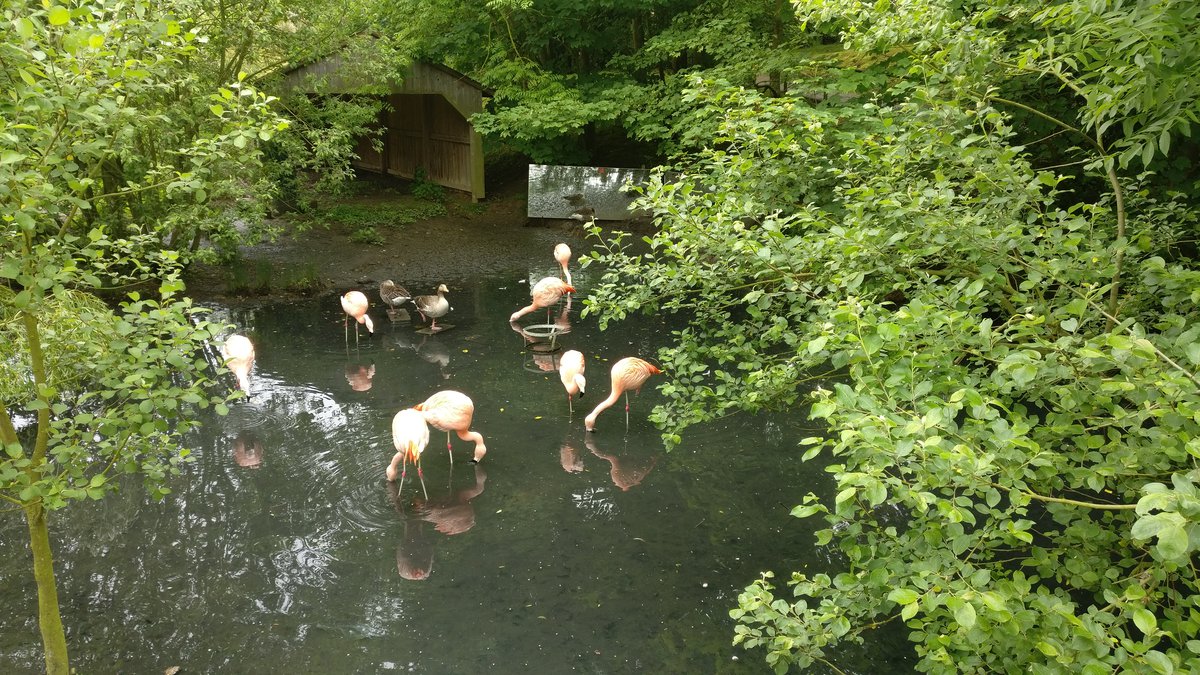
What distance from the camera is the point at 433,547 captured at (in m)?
5.12

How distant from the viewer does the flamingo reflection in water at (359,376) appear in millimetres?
7716

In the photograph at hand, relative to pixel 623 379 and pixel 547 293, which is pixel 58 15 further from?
pixel 547 293

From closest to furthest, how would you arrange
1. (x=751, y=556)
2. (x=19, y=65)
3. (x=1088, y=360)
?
(x=1088, y=360) → (x=19, y=65) → (x=751, y=556)

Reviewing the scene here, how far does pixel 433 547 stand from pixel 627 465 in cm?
184

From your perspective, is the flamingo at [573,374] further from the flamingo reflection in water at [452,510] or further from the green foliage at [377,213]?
the green foliage at [377,213]

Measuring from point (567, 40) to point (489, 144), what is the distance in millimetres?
3079

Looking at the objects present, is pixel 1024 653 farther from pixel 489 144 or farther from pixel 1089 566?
pixel 489 144

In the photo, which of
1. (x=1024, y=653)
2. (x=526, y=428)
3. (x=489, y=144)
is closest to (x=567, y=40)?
(x=489, y=144)

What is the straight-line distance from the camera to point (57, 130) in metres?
2.49

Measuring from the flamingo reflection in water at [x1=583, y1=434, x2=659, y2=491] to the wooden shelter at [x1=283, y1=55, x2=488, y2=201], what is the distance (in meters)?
7.70

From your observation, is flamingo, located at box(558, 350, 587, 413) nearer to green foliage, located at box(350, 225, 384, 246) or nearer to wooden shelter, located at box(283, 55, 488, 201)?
wooden shelter, located at box(283, 55, 488, 201)

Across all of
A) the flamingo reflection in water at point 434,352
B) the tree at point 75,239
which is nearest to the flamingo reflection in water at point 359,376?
the flamingo reflection in water at point 434,352

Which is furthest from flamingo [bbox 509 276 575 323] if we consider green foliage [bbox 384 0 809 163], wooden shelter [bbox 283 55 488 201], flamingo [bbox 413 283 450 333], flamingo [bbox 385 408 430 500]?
wooden shelter [bbox 283 55 488 201]

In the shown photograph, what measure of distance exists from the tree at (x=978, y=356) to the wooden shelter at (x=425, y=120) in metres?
9.33
